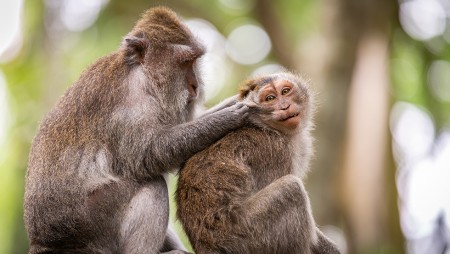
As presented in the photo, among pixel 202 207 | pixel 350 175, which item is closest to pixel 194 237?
pixel 202 207

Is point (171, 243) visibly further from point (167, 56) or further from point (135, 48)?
point (135, 48)

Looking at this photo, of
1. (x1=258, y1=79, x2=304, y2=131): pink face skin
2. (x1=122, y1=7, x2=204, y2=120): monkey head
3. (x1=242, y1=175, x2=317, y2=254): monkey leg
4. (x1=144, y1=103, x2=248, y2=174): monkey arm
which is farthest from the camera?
(x1=122, y1=7, x2=204, y2=120): monkey head

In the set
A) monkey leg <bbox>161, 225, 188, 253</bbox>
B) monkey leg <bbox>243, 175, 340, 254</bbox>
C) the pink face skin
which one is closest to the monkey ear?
the pink face skin

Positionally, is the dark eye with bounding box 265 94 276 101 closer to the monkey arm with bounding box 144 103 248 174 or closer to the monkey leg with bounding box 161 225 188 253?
the monkey arm with bounding box 144 103 248 174

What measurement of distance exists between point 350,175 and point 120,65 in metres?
6.78

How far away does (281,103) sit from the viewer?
711cm

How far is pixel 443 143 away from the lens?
14484 millimetres

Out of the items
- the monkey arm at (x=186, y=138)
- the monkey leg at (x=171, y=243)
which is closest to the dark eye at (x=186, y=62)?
the monkey arm at (x=186, y=138)

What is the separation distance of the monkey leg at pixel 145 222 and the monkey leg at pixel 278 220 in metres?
0.83

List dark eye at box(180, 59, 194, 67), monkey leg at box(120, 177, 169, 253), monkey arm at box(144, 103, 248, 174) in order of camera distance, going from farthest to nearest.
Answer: dark eye at box(180, 59, 194, 67)
monkey arm at box(144, 103, 248, 174)
monkey leg at box(120, 177, 169, 253)

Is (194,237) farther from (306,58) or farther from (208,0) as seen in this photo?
(208,0)

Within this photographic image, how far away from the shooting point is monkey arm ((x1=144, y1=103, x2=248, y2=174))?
726 cm

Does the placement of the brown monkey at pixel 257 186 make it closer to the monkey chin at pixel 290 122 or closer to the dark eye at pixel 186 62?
the monkey chin at pixel 290 122

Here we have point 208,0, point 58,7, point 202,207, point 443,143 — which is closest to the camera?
point 202,207
